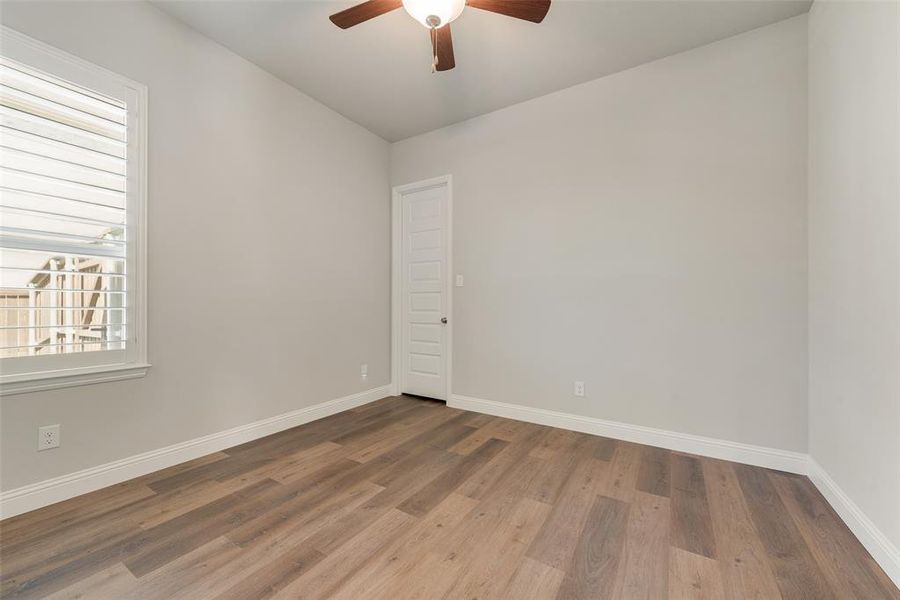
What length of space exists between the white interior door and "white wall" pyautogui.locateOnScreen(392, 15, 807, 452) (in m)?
0.24

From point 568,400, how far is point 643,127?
2213 mm

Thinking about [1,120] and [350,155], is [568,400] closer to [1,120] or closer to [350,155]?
[350,155]

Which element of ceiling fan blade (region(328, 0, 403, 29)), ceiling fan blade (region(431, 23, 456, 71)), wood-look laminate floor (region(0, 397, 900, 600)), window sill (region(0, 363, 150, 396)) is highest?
ceiling fan blade (region(328, 0, 403, 29))

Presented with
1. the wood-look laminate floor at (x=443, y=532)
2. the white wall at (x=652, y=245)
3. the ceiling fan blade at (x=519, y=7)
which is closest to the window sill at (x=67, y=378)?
the wood-look laminate floor at (x=443, y=532)

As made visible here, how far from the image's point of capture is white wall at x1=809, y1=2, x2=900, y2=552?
4.88 feet

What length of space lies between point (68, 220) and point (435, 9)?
220 cm

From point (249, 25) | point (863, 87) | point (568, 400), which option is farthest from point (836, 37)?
point (249, 25)

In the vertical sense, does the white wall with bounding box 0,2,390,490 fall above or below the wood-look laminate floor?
above

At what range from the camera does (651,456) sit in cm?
251

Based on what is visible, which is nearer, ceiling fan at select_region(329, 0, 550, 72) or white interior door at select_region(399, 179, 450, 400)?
ceiling fan at select_region(329, 0, 550, 72)

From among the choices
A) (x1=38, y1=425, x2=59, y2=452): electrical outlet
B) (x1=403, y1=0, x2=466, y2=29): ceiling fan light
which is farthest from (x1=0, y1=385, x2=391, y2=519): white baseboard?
(x1=403, y1=0, x2=466, y2=29): ceiling fan light

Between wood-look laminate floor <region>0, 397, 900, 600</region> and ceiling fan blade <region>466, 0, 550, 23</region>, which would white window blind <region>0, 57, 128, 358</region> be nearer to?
wood-look laminate floor <region>0, 397, 900, 600</region>

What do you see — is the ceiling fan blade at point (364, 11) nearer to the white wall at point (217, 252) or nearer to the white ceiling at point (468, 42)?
the white ceiling at point (468, 42)

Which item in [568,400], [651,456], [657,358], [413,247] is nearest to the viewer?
[651,456]
